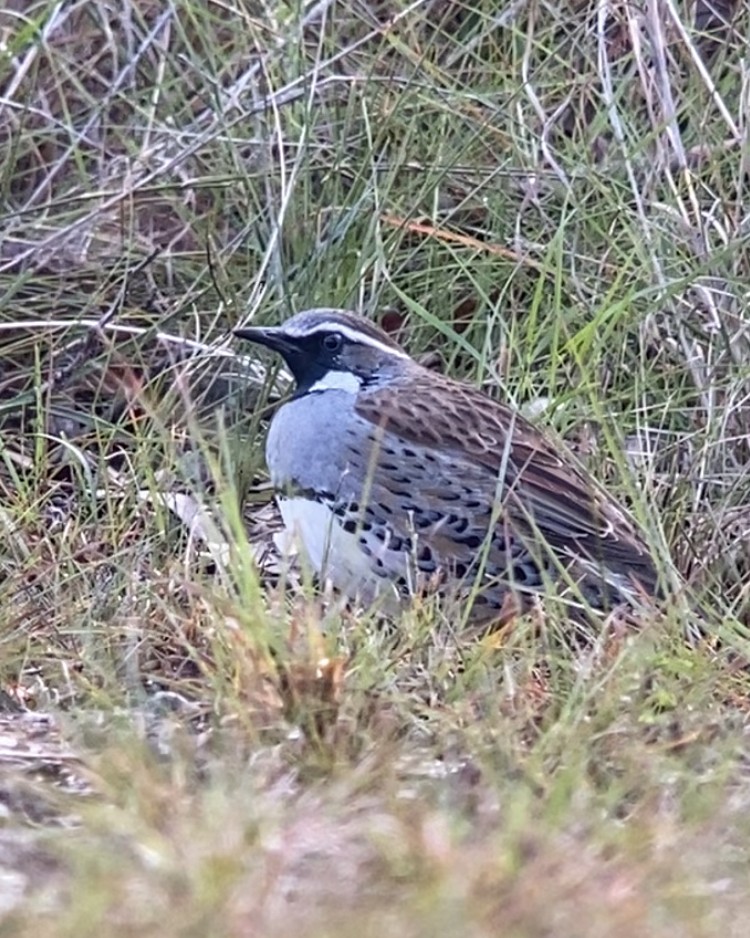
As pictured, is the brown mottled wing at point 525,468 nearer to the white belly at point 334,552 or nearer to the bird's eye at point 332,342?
the bird's eye at point 332,342

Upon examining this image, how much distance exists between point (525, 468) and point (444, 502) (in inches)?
8.4

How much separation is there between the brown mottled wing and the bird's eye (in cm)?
18

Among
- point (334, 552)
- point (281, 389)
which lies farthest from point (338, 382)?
point (334, 552)

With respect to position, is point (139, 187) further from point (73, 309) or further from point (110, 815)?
point (110, 815)

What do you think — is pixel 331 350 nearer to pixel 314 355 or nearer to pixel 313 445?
pixel 314 355

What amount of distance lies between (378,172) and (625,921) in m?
3.82

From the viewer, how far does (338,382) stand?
5598 millimetres

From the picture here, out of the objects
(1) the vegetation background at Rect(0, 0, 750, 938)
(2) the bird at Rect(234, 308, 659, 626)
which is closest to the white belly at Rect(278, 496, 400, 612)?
(2) the bird at Rect(234, 308, 659, 626)

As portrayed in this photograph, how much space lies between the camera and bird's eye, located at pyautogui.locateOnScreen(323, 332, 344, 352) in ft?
18.4

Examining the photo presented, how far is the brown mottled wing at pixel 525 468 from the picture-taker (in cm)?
517

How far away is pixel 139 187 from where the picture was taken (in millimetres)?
6469

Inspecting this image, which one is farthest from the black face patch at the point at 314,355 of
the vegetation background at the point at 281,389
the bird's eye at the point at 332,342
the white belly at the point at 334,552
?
the white belly at the point at 334,552

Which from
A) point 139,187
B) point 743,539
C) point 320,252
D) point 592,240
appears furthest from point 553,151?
point 743,539

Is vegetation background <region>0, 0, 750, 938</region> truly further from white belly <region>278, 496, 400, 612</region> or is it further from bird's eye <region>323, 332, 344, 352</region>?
bird's eye <region>323, 332, 344, 352</region>
